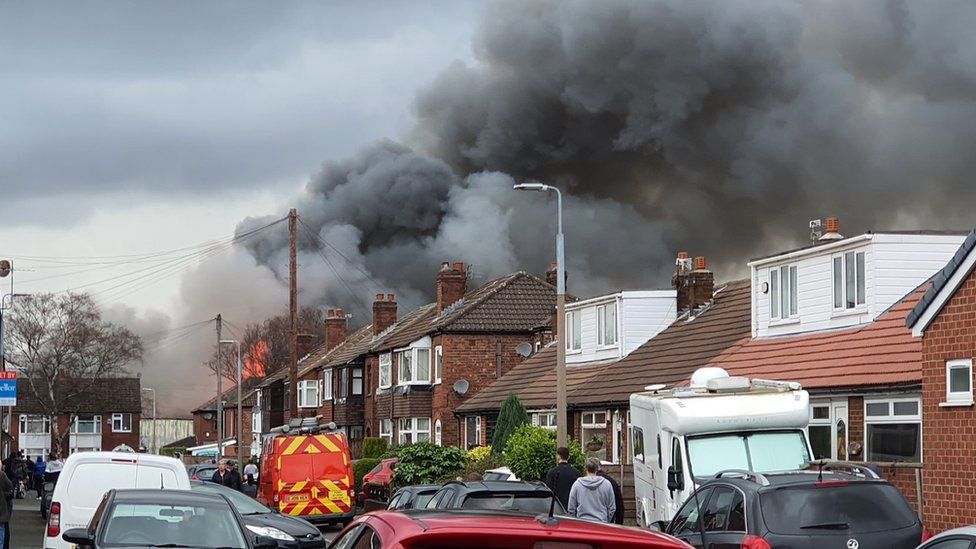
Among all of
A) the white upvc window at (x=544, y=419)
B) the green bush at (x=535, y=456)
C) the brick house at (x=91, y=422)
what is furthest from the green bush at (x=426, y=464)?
the brick house at (x=91, y=422)

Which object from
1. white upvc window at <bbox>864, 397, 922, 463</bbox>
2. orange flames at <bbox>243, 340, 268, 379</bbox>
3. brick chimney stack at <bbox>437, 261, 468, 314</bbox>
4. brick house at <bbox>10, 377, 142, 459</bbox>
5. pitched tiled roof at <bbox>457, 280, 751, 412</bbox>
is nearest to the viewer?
white upvc window at <bbox>864, 397, 922, 463</bbox>

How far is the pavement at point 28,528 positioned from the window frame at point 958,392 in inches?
609

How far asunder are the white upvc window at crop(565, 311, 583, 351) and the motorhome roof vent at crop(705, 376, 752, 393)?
2427cm

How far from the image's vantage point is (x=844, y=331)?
93.5 feet

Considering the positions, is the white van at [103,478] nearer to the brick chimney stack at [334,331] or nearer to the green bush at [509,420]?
the green bush at [509,420]

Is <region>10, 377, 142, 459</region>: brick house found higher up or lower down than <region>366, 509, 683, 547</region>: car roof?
lower down

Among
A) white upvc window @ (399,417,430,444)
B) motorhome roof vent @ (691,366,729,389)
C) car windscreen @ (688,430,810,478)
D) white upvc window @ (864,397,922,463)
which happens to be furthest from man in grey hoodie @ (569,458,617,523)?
white upvc window @ (399,417,430,444)

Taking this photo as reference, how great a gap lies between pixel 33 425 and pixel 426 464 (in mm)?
79232

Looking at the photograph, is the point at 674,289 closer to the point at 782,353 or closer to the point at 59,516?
the point at 782,353

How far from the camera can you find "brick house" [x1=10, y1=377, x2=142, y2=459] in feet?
339

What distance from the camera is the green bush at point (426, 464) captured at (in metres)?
35.7

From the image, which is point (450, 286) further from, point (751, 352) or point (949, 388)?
point (949, 388)

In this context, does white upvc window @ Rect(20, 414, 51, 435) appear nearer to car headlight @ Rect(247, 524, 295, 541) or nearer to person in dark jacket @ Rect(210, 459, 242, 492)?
person in dark jacket @ Rect(210, 459, 242, 492)

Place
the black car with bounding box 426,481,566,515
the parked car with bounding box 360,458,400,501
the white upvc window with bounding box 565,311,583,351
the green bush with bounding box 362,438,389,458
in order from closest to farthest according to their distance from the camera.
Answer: the black car with bounding box 426,481,566,515 → the parked car with bounding box 360,458,400,501 → the white upvc window with bounding box 565,311,583,351 → the green bush with bounding box 362,438,389,458
